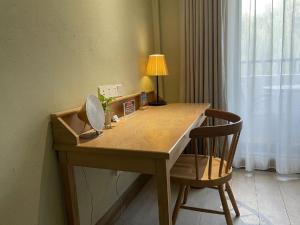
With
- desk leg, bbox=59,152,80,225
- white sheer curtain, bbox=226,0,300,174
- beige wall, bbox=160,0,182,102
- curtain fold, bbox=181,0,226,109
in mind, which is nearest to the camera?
desk leg, bbox=59,152,80,225

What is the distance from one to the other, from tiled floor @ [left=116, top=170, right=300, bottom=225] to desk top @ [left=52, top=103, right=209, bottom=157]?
0.73m

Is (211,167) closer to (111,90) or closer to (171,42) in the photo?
(111,90)

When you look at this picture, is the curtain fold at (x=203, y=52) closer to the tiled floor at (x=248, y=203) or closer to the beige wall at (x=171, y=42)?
the beige wall at (x=171, y=42)

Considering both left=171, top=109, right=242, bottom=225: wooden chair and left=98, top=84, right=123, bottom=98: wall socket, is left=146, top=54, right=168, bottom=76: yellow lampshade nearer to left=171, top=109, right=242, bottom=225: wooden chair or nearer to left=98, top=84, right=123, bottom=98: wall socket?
left=98, top=84, right=123, bottom=98: wall socket

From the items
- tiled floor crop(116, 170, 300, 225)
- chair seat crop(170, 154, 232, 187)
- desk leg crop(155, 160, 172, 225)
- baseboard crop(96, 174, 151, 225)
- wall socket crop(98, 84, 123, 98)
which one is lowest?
tiled floor crop(116, 170, 300, 225)

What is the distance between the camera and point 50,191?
1365mm

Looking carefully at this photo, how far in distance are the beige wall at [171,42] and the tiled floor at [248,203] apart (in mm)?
1026

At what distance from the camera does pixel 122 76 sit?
210 centimetres

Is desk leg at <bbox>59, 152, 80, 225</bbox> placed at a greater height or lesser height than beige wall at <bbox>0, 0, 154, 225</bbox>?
lesser

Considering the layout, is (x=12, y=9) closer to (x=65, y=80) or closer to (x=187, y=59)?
(x=65, y=80)

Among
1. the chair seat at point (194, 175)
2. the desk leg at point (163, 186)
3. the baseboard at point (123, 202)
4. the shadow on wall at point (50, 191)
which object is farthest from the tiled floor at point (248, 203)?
the desk leg at point (163, 186)

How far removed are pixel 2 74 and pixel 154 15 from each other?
197cm

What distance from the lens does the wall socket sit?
1800 mm

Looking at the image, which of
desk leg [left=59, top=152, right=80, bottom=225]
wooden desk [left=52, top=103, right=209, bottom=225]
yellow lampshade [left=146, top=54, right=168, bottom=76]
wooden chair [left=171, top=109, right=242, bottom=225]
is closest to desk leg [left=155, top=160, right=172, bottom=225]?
wooden desk [left=52, top=103, right=209, bottom=225]
